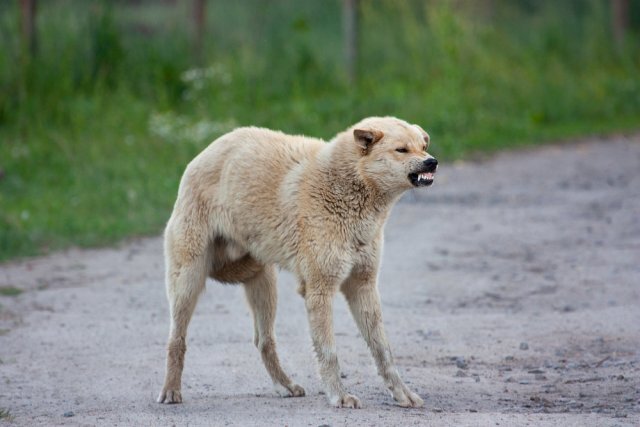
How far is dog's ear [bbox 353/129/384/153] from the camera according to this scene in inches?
232

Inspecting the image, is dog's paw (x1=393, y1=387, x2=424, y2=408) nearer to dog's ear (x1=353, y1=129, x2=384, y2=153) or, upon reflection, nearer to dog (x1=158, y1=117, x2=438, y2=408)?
dog (x1=158, y1=117, x2=438, y2=408)

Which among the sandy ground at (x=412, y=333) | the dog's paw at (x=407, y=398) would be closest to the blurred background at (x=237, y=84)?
the sandy ground at (x=412, y=333)

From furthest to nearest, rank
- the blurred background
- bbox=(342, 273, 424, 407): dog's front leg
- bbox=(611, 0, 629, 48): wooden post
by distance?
bbox=(611, 0, 629, 48): wooden post < the blurred background < bbox=(342, 273, 424, 407): dog's front leg

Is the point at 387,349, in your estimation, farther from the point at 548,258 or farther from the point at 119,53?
the point at 119,53

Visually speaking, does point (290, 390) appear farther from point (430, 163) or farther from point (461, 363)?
point (430, 163)

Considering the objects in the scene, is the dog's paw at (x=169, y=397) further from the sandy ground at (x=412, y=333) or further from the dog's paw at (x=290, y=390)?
the dog's paw at (x=290, y=390)

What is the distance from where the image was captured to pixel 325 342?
231 inches

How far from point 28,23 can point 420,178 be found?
10.3 meters

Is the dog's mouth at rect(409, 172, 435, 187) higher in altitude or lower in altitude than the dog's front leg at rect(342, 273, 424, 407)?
higher

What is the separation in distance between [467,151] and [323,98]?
2504mm

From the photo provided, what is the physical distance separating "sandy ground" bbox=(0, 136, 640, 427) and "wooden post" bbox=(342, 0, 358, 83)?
6.05 meters

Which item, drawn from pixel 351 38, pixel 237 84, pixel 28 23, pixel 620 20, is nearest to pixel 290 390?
pixel 28 23

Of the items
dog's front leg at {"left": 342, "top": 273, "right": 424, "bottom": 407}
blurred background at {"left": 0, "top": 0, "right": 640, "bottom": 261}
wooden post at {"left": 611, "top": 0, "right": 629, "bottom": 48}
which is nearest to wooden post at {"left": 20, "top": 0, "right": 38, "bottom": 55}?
blurred background at {"left": 0, "top": 0, "right": 640, "bottom": 261}

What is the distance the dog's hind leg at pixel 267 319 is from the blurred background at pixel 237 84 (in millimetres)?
4384
